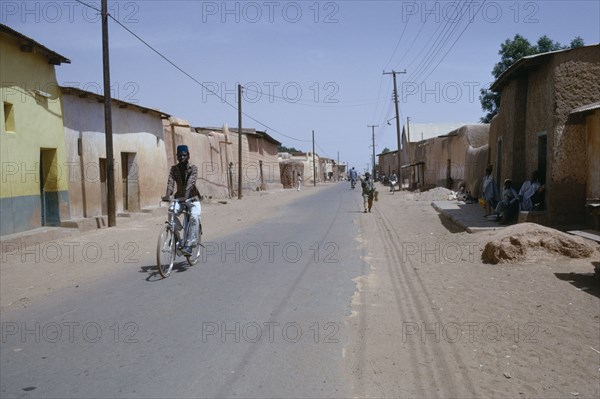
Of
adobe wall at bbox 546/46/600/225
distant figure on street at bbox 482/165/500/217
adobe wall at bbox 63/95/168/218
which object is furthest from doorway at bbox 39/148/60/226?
adobe wall at bbox 546/46/600/225

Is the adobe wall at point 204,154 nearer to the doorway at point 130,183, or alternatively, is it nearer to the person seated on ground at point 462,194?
the doorway at point 130,183

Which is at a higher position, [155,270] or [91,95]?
[91,95]

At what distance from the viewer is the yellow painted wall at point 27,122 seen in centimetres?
1231

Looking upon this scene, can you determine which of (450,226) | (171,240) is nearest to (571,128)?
(450,226)

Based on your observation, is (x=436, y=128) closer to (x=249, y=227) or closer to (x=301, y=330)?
(x=249, y=227)

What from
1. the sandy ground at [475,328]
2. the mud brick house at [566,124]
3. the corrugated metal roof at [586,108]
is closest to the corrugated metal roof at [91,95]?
the sandy ground at [475,328]

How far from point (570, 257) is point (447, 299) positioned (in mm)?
3426

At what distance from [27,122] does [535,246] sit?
476 inches

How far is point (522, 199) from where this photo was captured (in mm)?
12484

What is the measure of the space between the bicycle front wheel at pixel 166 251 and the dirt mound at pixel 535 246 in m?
5.62

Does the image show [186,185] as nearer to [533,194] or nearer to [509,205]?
[533,194]

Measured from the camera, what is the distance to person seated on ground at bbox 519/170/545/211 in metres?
12.0

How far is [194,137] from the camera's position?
2709 centimetres

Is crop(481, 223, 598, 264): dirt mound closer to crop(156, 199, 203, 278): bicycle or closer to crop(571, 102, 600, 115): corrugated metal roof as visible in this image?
crop(571, 102, 600, 115): corrugated metal roof
